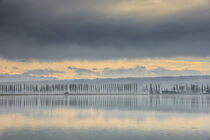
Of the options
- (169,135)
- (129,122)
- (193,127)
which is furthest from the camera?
(129,122)

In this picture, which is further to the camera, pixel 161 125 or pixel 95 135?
pixel 161 125

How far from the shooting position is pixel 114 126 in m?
38.9

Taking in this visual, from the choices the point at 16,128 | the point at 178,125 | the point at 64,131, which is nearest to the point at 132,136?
the point at 64,131

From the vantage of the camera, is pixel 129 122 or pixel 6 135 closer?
pixel 6 135

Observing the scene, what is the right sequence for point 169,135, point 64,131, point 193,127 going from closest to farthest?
A: 1. point 169,135
2. point 64,131
3. point 193,127

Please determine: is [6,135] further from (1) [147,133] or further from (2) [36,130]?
(1) [147,133]

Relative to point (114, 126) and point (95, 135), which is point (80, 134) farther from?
point (114, 126)

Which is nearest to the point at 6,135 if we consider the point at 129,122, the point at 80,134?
the point at 80,134

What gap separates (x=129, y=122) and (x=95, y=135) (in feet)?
37.9

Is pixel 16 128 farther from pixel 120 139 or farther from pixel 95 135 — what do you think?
pixel 120 139

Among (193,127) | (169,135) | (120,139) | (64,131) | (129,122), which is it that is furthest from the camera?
(129,122)

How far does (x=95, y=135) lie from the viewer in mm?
32219

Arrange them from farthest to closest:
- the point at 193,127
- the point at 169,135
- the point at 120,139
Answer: the point at 193,127 < the point at 169,135 < the point at 120,139

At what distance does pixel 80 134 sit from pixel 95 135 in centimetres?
162
